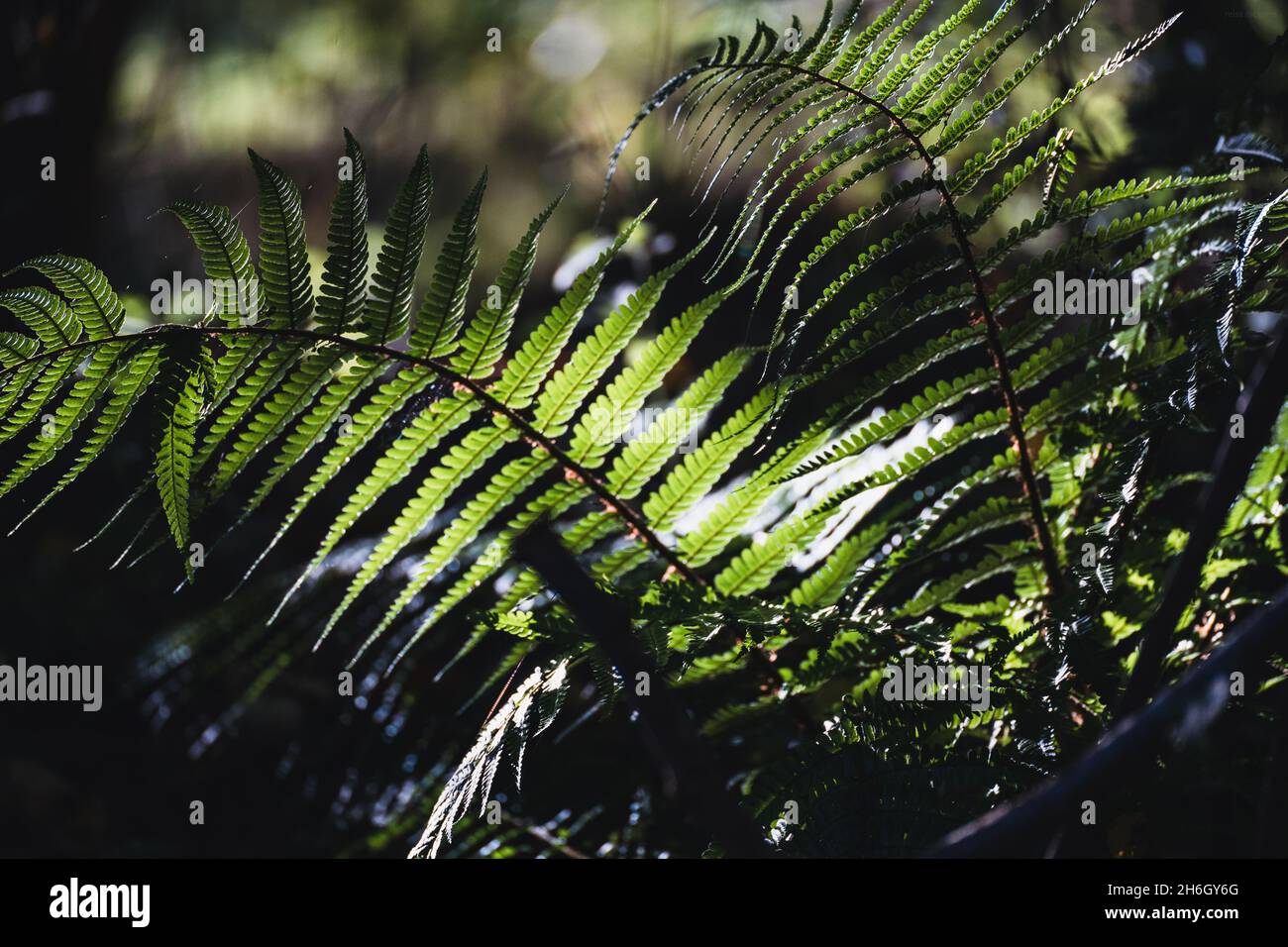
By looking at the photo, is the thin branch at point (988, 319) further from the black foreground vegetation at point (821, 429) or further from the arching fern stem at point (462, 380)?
the arching fern stem at point (462, 380)

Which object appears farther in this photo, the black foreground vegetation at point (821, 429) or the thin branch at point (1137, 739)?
the black foreground vegetation at point (821, 429)

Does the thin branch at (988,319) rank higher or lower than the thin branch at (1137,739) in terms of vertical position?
higher

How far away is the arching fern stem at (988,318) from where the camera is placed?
0.82 metres

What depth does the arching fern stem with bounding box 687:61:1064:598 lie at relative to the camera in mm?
820

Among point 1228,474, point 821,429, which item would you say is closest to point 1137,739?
point 1228,474

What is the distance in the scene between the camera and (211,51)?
433cm

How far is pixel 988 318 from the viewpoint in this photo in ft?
2.94

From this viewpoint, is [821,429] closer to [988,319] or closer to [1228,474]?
[988,319]

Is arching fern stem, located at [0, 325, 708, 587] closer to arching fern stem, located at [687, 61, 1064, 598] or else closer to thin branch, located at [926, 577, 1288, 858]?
arching fern stem, located at [687, 61, 1064, 598]

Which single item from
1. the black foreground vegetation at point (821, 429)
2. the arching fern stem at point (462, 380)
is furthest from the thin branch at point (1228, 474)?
the arching fern stem at point (462, 380)

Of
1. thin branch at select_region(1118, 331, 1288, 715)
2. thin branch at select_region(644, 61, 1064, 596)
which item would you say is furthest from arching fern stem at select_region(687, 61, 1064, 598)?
thin branch at select_region(1118, 331, 1288, 715)

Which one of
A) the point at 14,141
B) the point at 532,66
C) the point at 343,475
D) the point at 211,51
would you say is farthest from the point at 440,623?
the point at 211,51
